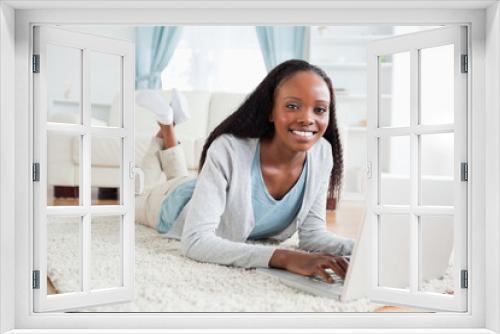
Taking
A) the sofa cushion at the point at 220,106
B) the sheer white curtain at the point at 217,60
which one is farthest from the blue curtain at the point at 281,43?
the sofa cushion at the point at 220,106

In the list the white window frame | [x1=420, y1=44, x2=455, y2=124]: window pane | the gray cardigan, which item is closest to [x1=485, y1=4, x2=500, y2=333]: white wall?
the white window frame

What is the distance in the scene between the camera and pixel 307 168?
3.64 meters

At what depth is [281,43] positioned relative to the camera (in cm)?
655

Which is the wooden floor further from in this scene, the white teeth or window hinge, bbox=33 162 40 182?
window hinge, bbox=33 162 40 182

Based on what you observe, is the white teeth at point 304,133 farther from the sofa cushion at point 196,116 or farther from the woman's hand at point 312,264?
the sofa cushion at point 196,116

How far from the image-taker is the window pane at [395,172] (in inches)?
120

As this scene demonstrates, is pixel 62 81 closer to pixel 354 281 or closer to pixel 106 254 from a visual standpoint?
pixel 106 254

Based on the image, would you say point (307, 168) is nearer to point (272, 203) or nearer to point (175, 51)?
point (272, 203)

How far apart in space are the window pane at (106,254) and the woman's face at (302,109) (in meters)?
1.18

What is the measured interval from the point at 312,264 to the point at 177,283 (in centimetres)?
62

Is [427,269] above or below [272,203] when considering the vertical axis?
below

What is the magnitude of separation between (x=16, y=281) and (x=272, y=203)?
194 cm

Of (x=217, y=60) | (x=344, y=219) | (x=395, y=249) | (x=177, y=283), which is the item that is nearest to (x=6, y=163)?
(x=177, y=283)
